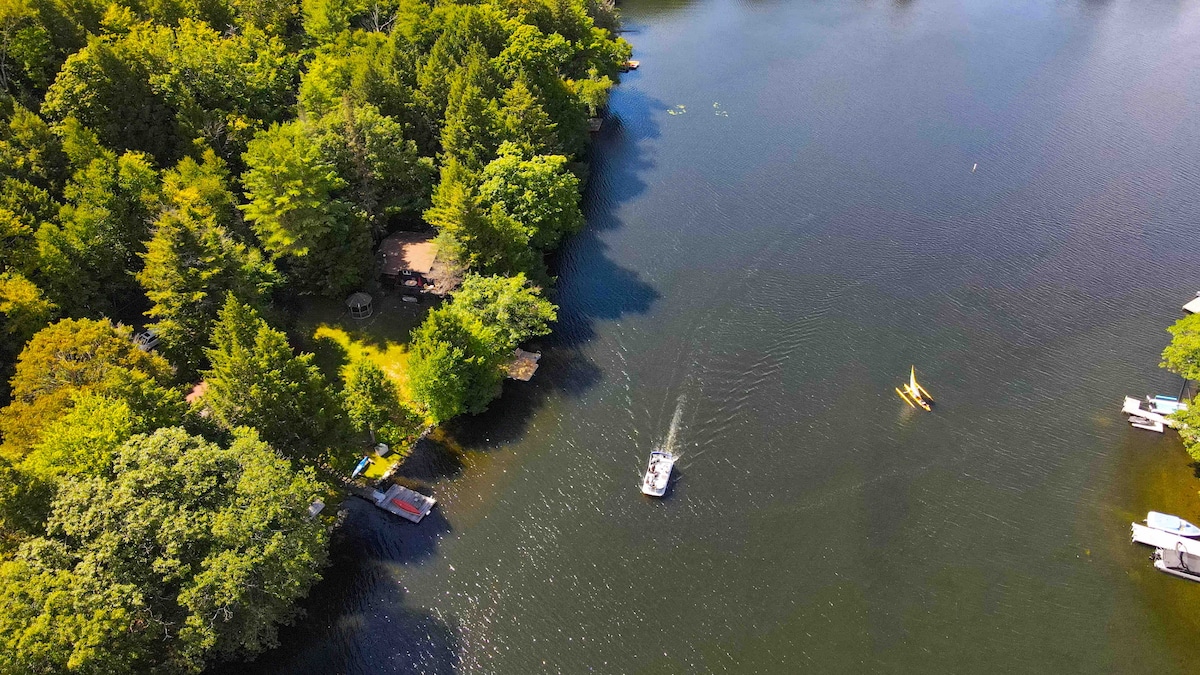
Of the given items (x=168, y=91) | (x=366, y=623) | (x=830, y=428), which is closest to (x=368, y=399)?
(x=366, y=623)

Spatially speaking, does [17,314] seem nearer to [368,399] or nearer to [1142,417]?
[368,399]

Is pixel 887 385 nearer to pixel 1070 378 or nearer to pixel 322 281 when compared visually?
pixel 1070 378

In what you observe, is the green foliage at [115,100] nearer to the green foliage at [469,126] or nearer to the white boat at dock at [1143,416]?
the green foliage at [469,126]

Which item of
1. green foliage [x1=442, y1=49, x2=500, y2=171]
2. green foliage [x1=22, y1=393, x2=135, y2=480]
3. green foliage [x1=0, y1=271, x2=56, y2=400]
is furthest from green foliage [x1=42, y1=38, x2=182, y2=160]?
green foliage [x1=22, y1=393, x2=135, y2=480]

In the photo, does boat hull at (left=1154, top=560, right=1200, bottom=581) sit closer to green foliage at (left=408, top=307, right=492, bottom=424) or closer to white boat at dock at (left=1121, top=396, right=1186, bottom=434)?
white boat at dock at (left=1121, top=396, right=1186, bottom=434)

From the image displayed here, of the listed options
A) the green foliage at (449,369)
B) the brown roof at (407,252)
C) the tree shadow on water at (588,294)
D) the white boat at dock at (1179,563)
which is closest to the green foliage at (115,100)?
the brown roof at (407,252)

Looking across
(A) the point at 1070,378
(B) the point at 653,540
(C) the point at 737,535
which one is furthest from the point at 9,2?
(A) the point at 1070,378
